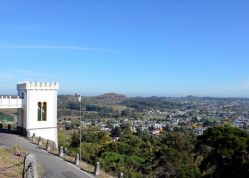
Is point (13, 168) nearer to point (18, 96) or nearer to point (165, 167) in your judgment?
point (18, 96)

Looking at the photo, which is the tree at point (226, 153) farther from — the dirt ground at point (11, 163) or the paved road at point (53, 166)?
the dirt ground at point (11, 163)

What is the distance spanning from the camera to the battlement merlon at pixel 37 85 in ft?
92.8

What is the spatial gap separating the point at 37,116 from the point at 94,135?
29396 mm

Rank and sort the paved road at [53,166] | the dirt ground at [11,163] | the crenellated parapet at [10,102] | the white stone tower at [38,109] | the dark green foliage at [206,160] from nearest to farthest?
the dirt ground at [11,163] < the paved road at [53,166] < the crenellated parapet at [10,102] < the white stone tower at [38,109] < the dark green foliage at [206,160]

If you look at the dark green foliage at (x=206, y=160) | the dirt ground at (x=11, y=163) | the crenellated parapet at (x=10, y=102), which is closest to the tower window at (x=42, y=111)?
the crenellated parapet at (x=10, y=102)

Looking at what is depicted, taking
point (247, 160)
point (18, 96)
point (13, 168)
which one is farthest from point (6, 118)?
point (13, 168)

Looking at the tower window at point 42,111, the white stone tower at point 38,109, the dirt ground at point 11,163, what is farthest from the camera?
the tower window at point 42,111

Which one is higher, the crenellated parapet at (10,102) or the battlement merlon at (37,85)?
the battlement merlon at (37,85)

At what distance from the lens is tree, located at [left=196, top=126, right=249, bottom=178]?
2821 centimetres

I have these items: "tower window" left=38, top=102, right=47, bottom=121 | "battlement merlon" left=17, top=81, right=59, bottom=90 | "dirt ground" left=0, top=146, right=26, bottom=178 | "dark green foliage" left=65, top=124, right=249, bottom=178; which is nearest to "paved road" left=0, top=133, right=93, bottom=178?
"dirt ground" left=0, top=146, right=26, bottom=178

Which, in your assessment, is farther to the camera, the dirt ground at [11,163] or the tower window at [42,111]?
the tower window at [42,111]

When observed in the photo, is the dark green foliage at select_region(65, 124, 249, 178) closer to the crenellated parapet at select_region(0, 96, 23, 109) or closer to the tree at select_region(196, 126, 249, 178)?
the tree at select_region(196, 126, 249, 178)

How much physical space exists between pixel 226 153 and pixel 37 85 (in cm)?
1541

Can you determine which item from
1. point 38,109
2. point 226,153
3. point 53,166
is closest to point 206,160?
point 226,153
